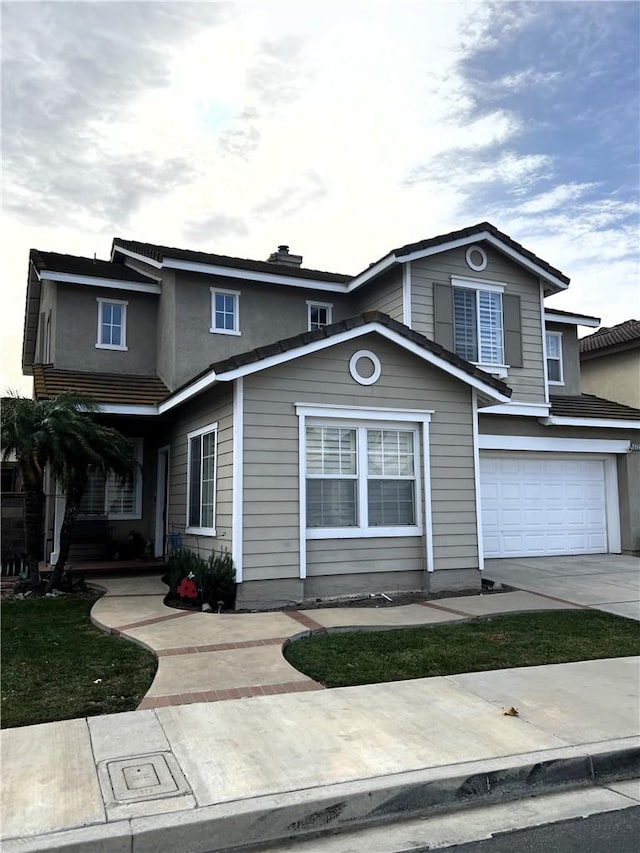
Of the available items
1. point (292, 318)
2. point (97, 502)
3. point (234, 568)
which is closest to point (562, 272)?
point (292, 318)

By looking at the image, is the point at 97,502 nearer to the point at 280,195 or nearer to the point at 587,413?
the point at 280,195

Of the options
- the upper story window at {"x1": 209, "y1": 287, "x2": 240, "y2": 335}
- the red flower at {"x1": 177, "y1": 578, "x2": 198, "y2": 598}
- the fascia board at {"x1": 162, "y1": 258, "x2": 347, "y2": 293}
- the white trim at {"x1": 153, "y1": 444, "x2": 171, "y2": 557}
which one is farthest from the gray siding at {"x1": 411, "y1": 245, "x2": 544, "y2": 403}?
the red flower at {"x1": 177, "y1": 578, "x2": 198, "y2": 598}

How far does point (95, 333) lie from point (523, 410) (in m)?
9.19

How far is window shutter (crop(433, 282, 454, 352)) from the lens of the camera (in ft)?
42.9

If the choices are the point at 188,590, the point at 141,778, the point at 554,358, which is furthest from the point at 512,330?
the point at 141,778

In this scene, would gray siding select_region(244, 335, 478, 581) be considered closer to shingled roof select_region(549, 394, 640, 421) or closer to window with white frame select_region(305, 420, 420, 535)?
window with white frame select_region(305, 420, 420, 535)

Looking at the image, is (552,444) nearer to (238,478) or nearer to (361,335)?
(361,335)

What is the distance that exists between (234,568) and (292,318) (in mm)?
6984

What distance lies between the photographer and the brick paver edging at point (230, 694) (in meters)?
5.08

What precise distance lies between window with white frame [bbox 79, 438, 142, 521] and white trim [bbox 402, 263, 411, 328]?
6102 mm

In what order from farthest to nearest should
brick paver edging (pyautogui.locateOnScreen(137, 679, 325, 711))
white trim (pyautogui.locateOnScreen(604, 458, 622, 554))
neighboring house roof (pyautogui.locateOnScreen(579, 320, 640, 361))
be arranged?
1. neighboring house roof (pyautogui.locateOnScreen(579, 320, 640, 361))
2. white trim (pyautogui.locateOnScreen(604, 458, 622, 554))
3. brick paver edging (pyautogui.locateOnScreen(137, 679, 325, 711))

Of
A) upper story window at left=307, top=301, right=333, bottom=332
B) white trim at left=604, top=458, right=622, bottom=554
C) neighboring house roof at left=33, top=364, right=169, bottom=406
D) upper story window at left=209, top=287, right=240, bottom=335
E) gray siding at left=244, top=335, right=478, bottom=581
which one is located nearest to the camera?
gray siding at left=244, top=335, right=478, bottom=581

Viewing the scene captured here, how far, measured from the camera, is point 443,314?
1320cm

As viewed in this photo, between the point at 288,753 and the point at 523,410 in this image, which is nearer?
the point at 288,753
